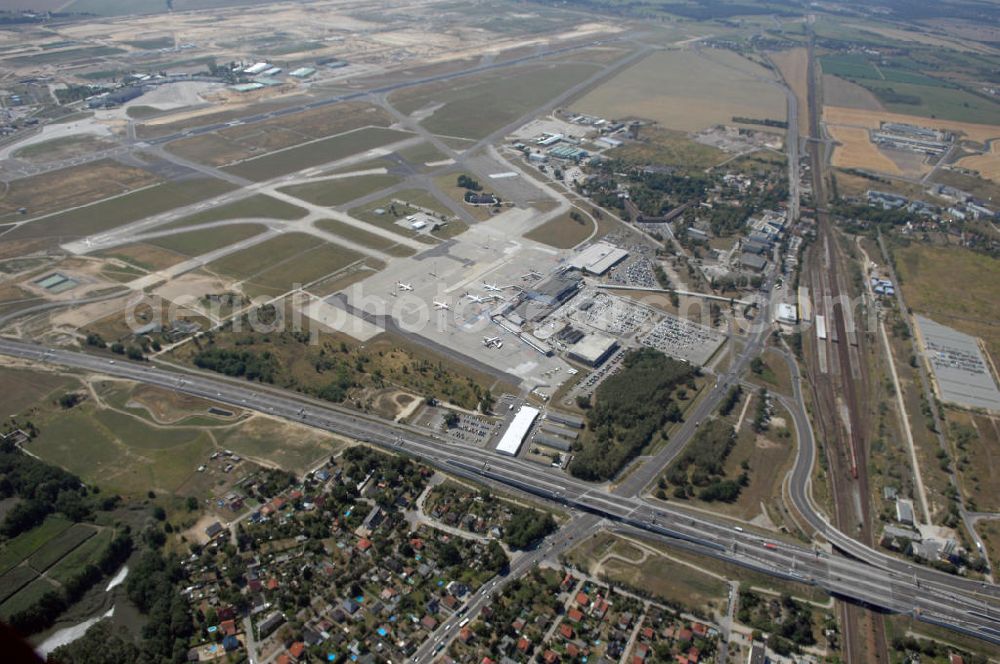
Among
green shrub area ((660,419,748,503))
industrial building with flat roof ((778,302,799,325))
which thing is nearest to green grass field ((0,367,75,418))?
green shrub area ((660,419,748,503))

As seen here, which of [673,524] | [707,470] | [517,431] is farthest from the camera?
[517,431]

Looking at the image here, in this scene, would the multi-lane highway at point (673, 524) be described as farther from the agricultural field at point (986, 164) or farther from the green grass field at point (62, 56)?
the green grass field at point (62, 56)

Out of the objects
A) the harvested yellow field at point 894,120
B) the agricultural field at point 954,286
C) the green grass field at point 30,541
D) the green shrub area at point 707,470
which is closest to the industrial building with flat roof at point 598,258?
the green shrub area at point 707,470

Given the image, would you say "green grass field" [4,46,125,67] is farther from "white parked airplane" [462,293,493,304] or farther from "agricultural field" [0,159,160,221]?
"white parked airplane" [462,293,493,304]

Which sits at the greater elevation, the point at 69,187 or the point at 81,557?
the point at 69,187

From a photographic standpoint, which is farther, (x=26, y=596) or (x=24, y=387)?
(x=24, y=387)

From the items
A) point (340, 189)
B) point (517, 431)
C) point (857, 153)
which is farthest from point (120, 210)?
point (857, 153)

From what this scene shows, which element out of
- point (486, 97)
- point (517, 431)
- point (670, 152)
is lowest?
point (517, 431)

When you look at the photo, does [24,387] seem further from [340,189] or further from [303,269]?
[340,189]
